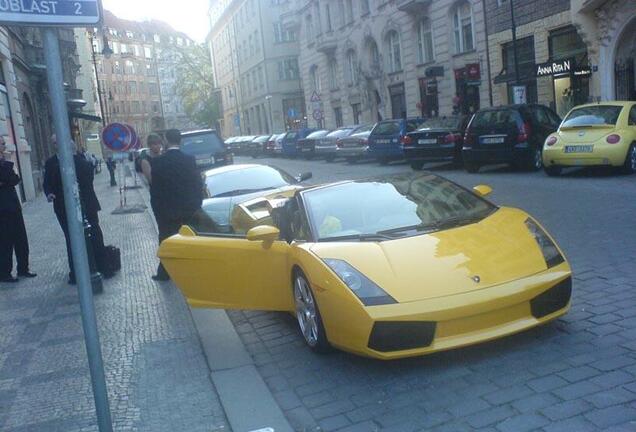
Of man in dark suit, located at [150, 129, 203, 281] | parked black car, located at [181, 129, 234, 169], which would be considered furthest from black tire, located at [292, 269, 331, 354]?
parked black car, located at [181, 129, 234, 169]

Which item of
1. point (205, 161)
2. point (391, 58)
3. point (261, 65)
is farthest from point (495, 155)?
point (261, 65)

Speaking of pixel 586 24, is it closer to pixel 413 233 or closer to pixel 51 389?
pixel 413 233

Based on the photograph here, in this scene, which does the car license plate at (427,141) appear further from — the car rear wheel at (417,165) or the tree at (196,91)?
the tree at (196,91)

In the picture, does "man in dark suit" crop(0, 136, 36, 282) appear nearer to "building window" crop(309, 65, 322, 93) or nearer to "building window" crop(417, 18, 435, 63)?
"building window" crop(417, 18, 435, 63)

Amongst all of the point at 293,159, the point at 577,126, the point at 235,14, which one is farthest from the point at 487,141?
the point at 235,14

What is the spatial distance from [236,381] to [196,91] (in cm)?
9105

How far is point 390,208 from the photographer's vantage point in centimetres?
529

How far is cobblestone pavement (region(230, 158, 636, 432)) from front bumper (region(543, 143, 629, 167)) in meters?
7.71

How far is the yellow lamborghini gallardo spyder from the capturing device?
4094 millimetres

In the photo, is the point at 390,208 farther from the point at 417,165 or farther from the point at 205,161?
the point at 205,161

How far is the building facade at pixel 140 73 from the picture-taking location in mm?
107250

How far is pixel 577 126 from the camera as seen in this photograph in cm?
1377

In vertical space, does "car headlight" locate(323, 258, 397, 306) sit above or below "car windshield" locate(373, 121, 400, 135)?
below

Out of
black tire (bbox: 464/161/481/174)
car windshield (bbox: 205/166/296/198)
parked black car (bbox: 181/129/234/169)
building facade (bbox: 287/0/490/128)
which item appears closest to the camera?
car windshield (bbox: 205/166/296/198)
